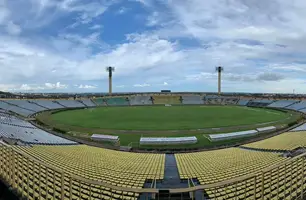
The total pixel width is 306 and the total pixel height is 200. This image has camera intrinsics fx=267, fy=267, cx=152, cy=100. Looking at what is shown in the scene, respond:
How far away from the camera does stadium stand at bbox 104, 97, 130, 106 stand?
285 feet

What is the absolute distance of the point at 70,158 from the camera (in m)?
17.9

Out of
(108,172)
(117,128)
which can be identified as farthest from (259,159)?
(117,128)

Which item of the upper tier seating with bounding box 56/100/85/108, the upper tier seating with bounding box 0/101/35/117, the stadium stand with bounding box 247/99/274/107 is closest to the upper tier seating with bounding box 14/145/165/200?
the upper tier seating with bounding box 0/101/35/117

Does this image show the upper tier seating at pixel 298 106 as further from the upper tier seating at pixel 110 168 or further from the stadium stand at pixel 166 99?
the upper tier seating at pixel 110 168

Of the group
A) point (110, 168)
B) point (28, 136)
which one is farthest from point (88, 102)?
point (110, 168)

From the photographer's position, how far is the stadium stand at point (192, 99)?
91.2 meters

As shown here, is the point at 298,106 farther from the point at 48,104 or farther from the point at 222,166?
the point at 48,104

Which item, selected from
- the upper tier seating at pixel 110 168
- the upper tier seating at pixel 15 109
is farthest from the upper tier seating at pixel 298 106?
the upper tier seating at pixel 15 109

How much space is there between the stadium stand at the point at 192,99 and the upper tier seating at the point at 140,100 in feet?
40.5

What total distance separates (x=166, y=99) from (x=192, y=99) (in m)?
9.28

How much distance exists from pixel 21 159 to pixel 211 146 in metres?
22.0

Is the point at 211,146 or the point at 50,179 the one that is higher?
the point at 50,179

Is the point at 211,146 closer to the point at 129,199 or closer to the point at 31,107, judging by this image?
the point at 129,199

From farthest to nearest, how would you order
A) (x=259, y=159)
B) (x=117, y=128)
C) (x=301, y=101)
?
1. (x=301, y=101)
2. (x=117, y=128)
3. (x=259, y=159)
